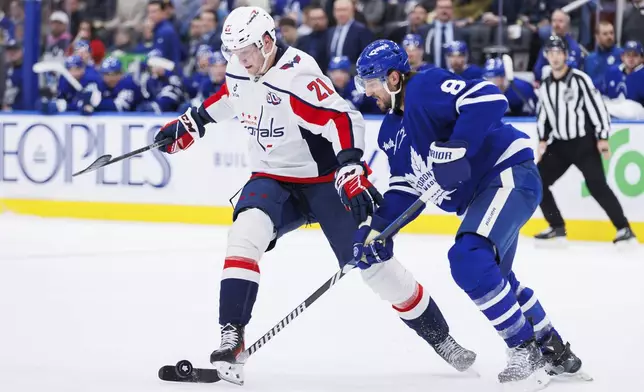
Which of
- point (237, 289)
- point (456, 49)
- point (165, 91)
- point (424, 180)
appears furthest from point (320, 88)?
point (165, 91)

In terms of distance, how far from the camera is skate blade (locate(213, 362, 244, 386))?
11.8 feet

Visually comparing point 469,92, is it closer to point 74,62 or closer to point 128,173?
point 128,173

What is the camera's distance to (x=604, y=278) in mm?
6102

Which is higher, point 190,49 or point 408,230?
point 190,49

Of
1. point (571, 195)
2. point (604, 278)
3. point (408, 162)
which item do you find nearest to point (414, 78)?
point (408, 162)

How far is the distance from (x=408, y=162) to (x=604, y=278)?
279 cm

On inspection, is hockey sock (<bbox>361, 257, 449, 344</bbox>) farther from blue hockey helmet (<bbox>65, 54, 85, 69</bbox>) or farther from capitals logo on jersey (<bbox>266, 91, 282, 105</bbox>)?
blue hockey helmet (<bbox>65, 54, 85, 69</bbox>)

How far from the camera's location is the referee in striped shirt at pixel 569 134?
7.40 m

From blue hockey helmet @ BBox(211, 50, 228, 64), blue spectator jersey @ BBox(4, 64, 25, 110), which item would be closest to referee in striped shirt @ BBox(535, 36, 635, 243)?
blue hockey helmet @ BBox(211, 50, 228, 64)

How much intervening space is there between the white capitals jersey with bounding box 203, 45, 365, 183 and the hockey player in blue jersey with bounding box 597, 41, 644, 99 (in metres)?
4.89

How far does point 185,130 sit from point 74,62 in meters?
6.13

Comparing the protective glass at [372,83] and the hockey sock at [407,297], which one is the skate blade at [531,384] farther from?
the protective glass at [372,83]

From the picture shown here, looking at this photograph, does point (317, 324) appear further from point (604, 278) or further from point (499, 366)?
point (604, 278)

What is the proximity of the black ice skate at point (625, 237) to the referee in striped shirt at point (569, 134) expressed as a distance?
2 centimetres
